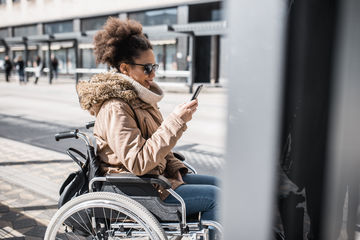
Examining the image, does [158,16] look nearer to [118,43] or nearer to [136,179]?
[118,43]

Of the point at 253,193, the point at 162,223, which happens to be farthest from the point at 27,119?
the point at 253,193

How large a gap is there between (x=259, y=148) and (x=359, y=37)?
30cm

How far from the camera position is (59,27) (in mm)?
29375

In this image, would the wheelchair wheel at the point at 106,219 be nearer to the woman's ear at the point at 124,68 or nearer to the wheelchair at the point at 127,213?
the wheelchair at the point at 127,213

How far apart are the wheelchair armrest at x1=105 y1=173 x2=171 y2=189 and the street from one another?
528 millimetres

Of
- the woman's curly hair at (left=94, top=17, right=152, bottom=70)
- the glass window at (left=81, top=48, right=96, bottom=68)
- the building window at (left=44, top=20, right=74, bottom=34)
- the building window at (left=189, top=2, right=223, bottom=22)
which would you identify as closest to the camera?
the woman's curly hair at (left=94, top=17, right=152, bottom=70)

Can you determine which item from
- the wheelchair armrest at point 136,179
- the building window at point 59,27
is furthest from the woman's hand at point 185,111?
the building window at point 59,27

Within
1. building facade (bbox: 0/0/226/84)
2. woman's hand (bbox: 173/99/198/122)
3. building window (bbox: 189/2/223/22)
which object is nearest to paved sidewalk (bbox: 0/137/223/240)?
woman's hand (bbox: 173/99/198/122)

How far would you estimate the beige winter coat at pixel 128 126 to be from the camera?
2.00 meters

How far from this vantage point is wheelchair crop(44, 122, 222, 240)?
1.99 m

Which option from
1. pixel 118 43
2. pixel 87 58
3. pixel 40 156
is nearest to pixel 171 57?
pixel 87 58

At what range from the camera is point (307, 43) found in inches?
32.0

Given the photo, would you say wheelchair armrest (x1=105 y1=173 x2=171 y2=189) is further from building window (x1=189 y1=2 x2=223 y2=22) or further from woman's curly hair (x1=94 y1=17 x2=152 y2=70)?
building window (x1=189 y1=2 x2=223 y2=22)

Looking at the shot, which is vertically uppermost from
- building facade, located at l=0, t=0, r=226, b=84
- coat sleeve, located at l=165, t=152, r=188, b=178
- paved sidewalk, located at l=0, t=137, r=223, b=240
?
building facade, located at l=0, t=0, r=226, b=84
